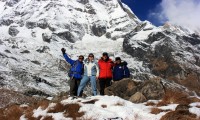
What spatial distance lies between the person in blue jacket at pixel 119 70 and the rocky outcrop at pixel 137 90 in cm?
97

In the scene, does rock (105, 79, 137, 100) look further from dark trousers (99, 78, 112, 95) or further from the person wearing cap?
the person wearing cap

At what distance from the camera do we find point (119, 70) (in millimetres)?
25375

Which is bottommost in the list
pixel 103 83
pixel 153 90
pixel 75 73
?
pixel 153 90

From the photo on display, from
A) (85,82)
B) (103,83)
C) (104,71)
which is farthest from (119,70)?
(85,82)

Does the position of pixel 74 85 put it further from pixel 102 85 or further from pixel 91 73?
pixel 102 85

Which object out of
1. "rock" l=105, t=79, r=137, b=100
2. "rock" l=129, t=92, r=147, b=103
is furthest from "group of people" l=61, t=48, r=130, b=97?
"rock" l=129, t=92, r=147, b=103

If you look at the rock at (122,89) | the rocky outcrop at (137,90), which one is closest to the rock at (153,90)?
the rocky outcrop at (137,90)

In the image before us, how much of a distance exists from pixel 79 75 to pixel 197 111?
10325 millimetres

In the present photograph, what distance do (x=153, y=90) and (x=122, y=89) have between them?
2.58 m

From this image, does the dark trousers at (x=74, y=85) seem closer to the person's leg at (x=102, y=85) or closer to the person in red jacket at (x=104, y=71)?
the person's leg at (x=102, y=85)

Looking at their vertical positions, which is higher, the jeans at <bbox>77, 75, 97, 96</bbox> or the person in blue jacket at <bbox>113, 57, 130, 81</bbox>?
the person in blue jacket at <bbox>113, 57, 130, 81</bbox>

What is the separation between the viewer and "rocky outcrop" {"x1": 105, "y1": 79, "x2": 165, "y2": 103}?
21.6m

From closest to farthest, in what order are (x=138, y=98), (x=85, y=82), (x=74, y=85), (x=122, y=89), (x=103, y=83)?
(x=138, y=98) → (x=122, y=89) → (x=85, y=82) → (x=103, y=83) → (x=74, y=85)

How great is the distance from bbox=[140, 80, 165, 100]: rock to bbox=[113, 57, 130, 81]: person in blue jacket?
2.84m
